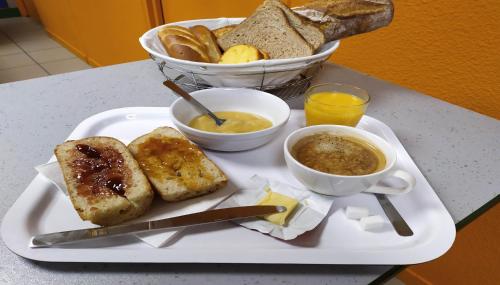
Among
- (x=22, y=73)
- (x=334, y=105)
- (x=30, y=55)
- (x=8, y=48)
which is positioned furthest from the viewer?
(x=8, y=48)

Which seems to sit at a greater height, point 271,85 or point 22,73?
point 271,85

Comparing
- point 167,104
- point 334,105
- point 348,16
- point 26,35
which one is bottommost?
point 26,35

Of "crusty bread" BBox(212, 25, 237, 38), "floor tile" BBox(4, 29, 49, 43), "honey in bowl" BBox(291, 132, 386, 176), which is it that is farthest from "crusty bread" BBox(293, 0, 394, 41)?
"floor tile" BBox(4, 29, 49, 43)

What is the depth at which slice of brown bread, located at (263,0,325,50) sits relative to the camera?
1071 millimetres

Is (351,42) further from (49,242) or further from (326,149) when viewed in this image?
(49,242)

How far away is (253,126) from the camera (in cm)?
85

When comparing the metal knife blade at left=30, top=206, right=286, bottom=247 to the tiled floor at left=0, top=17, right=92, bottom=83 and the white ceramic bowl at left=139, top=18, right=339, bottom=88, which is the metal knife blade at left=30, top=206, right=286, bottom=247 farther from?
the tiled floor at left=0, top=17, right=92, bottom=83

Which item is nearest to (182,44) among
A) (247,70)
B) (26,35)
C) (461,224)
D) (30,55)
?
(247,70)

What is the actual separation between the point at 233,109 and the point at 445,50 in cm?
88

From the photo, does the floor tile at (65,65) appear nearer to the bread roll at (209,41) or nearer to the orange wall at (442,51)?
the bread roll at (209,41)

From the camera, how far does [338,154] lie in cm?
71

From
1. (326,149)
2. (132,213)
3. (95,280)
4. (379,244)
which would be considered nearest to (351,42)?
(326,149)

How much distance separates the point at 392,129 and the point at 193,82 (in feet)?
2.01

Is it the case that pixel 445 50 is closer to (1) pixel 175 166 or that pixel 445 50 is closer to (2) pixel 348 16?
(2) pixel 348 16
